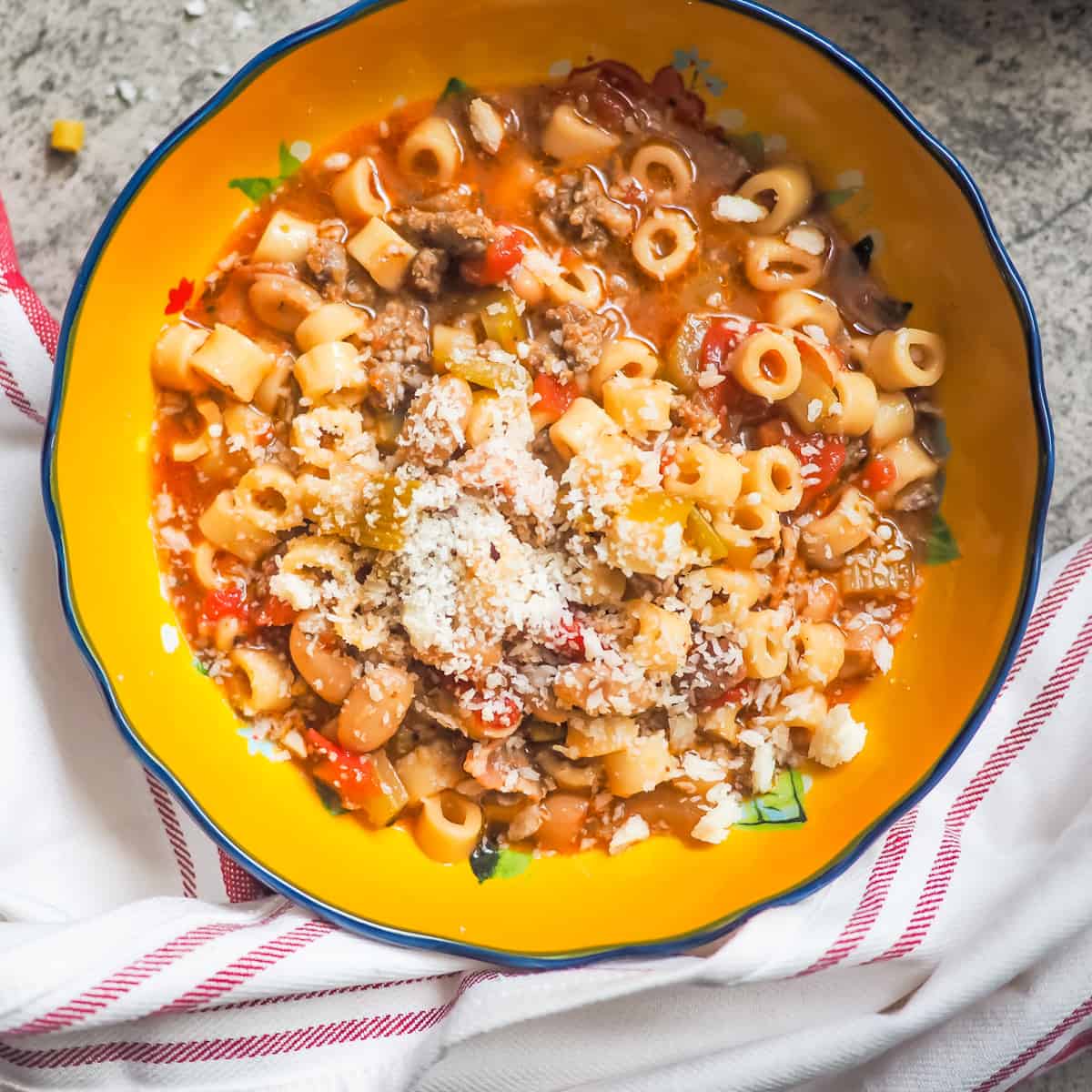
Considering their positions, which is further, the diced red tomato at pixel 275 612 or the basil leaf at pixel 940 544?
the basil leaf at pixel 940 544

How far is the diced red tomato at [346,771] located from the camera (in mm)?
3775

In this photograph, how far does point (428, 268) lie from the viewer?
372 centimetres

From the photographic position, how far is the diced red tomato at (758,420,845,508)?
150 inches

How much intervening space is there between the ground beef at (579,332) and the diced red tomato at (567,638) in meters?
0.84

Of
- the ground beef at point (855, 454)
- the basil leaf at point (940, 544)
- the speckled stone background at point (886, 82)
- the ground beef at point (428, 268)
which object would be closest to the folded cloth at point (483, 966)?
the basil leaf at point (940, 544)

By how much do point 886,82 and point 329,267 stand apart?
2041 mm

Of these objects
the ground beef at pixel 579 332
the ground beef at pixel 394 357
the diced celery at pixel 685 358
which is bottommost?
the ground beef at pixel 394 357

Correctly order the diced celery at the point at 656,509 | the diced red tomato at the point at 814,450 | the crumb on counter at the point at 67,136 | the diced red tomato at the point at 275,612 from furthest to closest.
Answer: the crumb on counter at the point at 67,136
the diced red tomato at the point at 814,450
the diced red tomato at the point at 275,612
the diced celery at the point at 656,509

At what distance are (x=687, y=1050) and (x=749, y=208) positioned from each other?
2.76 metres

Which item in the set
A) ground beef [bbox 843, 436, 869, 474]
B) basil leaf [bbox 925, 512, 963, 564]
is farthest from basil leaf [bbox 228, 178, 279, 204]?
basil leaf [bbox 925, 512, 963, 564]

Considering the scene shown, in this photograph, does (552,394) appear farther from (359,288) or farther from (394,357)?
(359,288)

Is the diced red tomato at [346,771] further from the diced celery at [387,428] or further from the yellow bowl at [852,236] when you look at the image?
the diced celery at [387,428]

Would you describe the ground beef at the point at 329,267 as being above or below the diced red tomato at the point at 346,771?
above

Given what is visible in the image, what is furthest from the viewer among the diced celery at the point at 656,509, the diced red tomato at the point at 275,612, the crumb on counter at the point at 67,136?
the crumb on counter at the point at 67,136
